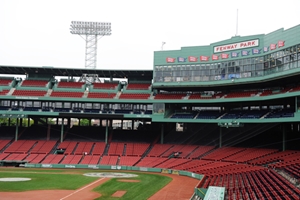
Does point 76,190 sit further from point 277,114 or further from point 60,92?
point 60,92

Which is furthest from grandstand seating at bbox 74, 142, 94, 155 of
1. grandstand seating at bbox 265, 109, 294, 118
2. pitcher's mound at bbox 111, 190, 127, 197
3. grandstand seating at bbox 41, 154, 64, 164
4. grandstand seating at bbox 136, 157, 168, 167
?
grandstand seating at bbox 265, 109, 294, 118

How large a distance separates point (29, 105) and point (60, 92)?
286 inches

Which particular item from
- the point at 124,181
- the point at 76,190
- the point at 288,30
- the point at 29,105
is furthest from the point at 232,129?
the point at 29,105

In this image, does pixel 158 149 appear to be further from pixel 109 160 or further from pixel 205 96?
pixel 205 96

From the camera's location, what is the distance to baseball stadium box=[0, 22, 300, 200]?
153ft

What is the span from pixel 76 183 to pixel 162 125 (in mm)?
29075

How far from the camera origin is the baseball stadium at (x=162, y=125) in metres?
46.5

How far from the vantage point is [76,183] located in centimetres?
4638

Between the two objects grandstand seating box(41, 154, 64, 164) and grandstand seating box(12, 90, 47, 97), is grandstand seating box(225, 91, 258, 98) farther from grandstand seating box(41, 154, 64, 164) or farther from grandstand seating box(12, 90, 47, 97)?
grandstand seating box(12, 90, 47, 97)

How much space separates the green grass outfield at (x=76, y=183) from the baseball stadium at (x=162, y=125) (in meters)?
0.13

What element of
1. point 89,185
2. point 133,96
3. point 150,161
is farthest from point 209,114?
point 89,185

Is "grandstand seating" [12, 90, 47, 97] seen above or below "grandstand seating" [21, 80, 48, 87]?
below

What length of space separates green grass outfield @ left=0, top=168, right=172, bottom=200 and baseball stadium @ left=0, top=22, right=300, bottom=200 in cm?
13

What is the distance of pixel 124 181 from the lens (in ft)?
158
